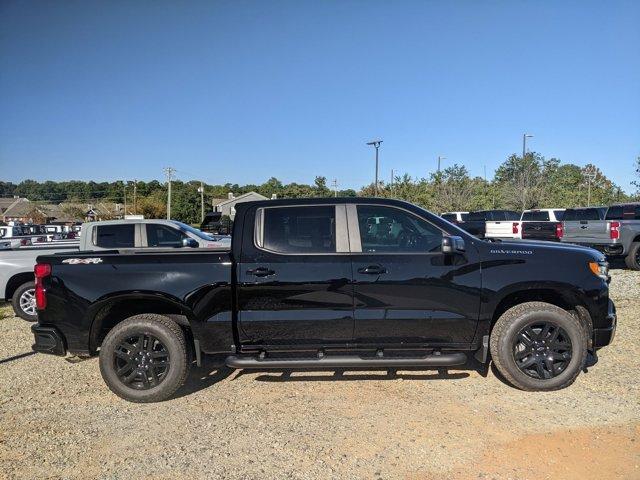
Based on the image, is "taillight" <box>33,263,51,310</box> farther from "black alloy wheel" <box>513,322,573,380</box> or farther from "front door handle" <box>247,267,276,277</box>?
"black alloy wheel" <box>513,322,573,380</box>

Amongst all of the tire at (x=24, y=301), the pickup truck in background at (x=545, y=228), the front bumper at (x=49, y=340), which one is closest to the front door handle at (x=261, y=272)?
the front bumper at (x=49, y=340)

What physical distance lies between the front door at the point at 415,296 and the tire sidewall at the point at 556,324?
35cm

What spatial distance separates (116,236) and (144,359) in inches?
230

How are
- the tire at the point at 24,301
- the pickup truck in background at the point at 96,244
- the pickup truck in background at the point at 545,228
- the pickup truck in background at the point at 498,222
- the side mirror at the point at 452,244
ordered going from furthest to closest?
the pickup truck in background at the point at 498,222 < the pickup truck in background at the point at 545,228 < the pickup truck in background at the point at 96,244 < the tire at the point at 24,301 < the side mirror at the point at 452,244

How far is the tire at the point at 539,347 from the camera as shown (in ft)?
13.9

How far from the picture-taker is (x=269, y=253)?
430cm

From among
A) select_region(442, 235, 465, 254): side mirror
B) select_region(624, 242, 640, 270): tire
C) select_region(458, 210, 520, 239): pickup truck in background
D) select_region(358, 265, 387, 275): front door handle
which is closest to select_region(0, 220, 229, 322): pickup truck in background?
select_region(358, 265, 387, 275): front door handle

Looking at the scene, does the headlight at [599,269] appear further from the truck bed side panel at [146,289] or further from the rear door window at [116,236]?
the rear door window at [116,236]

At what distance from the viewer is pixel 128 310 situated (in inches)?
177

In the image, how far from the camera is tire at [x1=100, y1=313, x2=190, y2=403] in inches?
168

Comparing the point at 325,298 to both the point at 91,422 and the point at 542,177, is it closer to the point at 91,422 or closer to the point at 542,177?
the point at 91,422

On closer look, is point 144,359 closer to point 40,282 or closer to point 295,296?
point 40,282

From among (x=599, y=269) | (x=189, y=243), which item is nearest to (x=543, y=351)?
(x=599, y=269)

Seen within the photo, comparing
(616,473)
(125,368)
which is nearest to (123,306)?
(125,368)
